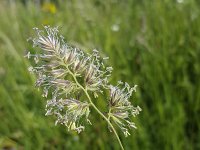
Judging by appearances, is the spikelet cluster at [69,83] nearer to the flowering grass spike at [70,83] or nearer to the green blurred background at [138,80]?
the flowering grass spike at [70,83]

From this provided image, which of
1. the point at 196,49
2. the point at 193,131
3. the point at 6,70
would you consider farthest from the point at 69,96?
the point at 6,70

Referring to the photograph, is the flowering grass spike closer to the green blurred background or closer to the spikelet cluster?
the spikelet cluster

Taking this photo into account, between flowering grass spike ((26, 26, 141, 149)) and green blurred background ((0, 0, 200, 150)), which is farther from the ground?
green blurred background ((0, 0, 200, 150))

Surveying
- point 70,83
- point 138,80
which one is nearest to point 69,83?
point 70,83

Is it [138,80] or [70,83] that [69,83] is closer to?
[70,83]

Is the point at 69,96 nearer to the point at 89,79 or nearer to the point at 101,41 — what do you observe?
the point at 89,79

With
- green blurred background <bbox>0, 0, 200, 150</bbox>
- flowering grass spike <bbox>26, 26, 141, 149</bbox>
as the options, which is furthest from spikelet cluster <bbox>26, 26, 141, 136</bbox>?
green blurred background <bbox>0, 0, 200, 150</bbox>

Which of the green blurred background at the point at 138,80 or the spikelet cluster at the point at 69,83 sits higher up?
the green blurred background at the point at 138,80

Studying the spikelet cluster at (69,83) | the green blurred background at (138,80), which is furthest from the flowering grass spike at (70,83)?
the green blurred background at (138,80)
